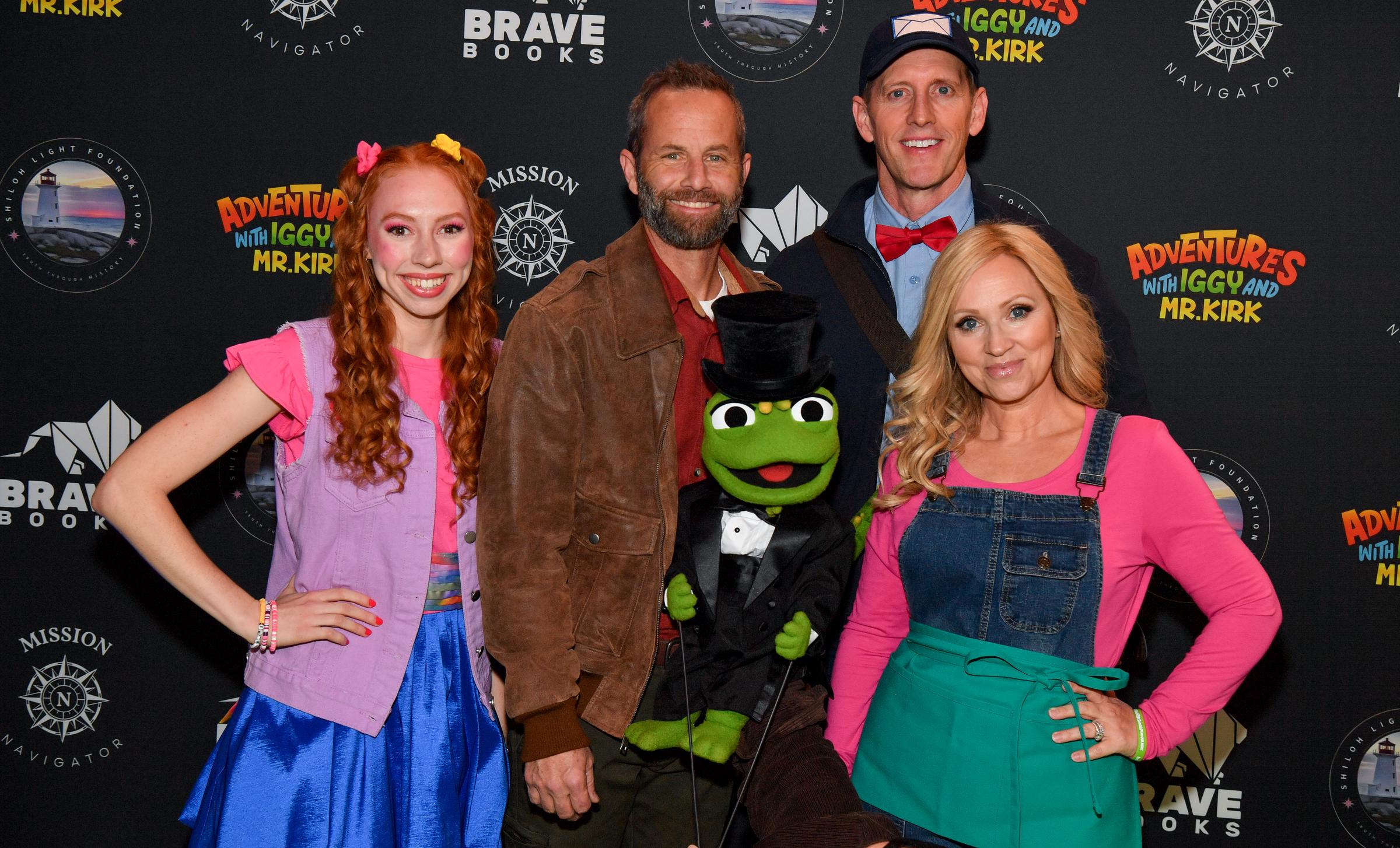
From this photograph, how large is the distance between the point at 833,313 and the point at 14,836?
3.10 meters

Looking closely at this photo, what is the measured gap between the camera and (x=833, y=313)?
8.80 feet

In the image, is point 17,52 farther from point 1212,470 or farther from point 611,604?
point 1212,470

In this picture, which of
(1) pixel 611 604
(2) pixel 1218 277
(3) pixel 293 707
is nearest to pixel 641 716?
(1) pixel 611 604

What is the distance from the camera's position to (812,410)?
2.06 meters

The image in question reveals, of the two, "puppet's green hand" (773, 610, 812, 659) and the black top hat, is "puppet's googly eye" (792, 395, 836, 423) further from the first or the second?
"puppet's green hand" (773, 610, 812, 659)

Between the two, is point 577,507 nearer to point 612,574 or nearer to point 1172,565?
point 612,574

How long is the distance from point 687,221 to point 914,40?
0.88m

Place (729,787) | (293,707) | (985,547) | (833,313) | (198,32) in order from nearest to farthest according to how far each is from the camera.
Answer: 1. (985,547)
2. (293,707)
3. (729,787)
4. (833,313)
5. (198,32)

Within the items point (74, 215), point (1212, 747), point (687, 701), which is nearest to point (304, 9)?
point (74, 215)

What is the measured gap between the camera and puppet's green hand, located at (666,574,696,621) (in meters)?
2.06

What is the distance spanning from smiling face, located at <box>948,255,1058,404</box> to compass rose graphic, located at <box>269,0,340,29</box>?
2253mm

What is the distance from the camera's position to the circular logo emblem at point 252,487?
3.36m

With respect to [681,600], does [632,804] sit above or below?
below

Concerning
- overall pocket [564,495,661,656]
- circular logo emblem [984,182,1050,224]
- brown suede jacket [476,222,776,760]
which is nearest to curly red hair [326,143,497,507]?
brown suede jacket [476,222,776,760]
